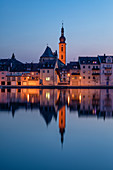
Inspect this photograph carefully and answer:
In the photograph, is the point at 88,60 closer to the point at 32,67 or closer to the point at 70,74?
the point at 70,74

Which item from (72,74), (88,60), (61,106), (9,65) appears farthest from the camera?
(9,65)

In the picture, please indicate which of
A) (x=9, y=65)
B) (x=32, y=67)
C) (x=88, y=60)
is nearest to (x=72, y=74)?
(x=88, y=60)

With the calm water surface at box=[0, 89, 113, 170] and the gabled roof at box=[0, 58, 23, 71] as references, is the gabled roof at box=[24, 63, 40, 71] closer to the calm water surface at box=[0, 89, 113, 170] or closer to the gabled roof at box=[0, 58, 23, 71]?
the gabled roof at box=[0, 58, 23, 71]

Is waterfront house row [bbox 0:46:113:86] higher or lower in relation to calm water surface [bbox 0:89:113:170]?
higher

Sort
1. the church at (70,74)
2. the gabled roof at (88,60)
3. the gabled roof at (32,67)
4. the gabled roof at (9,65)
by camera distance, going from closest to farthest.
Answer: the church at (70,74), the gabled roof at (88,60), the gabled roof at (32,67), the gabled roof at (9,65)

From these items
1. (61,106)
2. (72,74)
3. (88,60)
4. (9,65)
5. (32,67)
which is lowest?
(61,106)

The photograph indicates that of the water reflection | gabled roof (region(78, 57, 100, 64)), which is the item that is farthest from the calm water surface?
gabled roof (region(78, 57, 100, 64))

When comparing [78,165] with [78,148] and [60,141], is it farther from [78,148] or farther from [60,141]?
[60,141]

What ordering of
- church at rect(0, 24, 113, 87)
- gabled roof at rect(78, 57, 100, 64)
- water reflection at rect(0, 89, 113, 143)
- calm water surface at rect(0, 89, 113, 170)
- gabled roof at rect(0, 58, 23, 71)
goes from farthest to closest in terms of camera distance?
gabled roof at rect(0, 58, 23, 71) < gabled roof at rect(78, 57, 100, 64) < church at rect(0, 24, 113, 87) < water reflection at rect(0, 89, 113, 143) < calm water surface at rect(0, 89, 113, 170)

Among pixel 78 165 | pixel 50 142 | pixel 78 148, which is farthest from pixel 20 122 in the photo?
pixel 78 165

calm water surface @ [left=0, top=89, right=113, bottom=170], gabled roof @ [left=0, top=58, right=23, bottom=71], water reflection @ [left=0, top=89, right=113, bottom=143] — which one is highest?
gabled roof @ [left=0, top=58, right=23, bottom=71]

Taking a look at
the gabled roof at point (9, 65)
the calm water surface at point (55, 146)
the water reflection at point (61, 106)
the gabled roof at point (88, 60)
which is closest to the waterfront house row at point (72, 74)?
the gabled roof at point (88, 60)

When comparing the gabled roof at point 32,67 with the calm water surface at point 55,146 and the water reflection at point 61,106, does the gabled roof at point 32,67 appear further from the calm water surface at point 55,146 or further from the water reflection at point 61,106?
the calm water surface at point 55,146

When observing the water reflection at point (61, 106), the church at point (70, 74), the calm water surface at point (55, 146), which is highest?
the church at point (70, 74)
